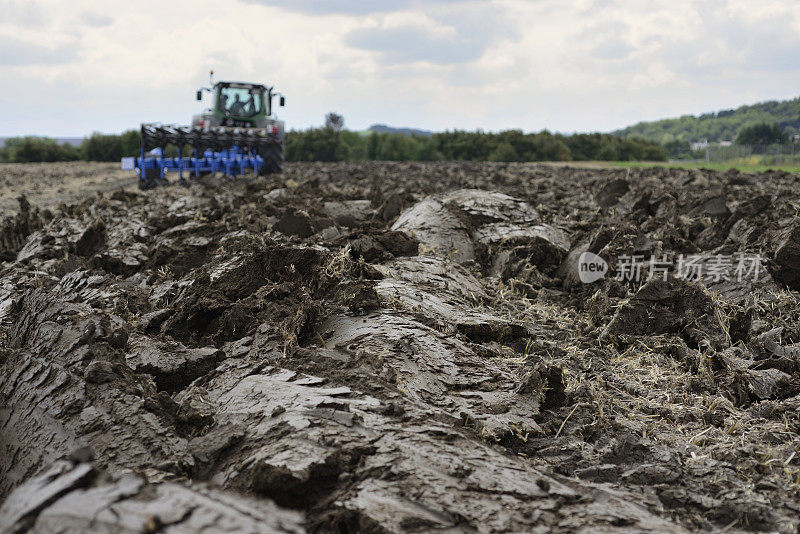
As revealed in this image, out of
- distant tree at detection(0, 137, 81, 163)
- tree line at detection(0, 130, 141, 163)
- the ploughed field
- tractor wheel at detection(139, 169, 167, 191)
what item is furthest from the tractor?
distant tree at detection(0, 137, 81, 163)

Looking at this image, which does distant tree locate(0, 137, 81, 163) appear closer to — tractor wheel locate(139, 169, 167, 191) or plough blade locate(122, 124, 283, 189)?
plough blade locate(122, 124, 283, 189)

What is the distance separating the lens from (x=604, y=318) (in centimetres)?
518

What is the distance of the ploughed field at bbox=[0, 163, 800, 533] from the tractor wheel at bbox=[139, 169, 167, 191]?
33.2ft

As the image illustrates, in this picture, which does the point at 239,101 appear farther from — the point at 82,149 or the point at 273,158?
the point at 82,149

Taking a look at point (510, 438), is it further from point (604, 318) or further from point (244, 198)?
point (244, 198)

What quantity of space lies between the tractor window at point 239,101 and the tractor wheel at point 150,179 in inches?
163

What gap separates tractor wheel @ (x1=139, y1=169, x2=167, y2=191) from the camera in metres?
16.5

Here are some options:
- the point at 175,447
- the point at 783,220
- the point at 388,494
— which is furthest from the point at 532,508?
the point at 783,220

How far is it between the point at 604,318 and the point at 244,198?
19.7ft

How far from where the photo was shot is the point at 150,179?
16.8m

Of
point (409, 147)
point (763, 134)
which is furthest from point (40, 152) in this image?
point (763, 134)

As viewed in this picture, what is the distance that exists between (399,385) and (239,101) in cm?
1847

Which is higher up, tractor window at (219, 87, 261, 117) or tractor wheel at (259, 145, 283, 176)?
tractor window at (219, 87, 261, 117)

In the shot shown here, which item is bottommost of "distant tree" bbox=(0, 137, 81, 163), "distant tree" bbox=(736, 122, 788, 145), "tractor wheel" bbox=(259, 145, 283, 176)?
"tractor wheel" bbox=(259, 145, 283, 176)
